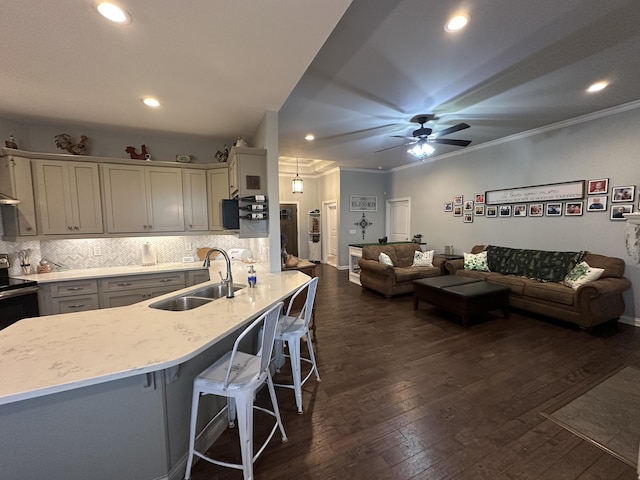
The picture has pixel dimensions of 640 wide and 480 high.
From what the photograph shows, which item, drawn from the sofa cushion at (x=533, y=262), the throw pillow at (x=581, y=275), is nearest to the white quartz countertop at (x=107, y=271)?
the throw pillow at (x=581, y=275)

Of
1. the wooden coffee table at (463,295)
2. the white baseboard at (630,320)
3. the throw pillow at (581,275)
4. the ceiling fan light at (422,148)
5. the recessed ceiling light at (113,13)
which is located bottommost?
the white baseboard at (630,320)

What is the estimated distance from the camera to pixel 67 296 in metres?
2.99

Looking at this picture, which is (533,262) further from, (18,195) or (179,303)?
(18,195)

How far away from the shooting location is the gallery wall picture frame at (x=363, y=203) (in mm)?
7609

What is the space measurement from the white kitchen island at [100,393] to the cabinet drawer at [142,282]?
66.9 inches

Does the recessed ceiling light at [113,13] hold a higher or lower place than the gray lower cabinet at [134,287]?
higher

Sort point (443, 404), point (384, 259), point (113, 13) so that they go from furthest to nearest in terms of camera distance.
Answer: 1. point (384, 259)
2. point (443, 404)
3. point (113, 13)

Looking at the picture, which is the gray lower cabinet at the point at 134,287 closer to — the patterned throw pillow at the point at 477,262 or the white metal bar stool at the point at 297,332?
the white metal bar stool at the point at 297,332

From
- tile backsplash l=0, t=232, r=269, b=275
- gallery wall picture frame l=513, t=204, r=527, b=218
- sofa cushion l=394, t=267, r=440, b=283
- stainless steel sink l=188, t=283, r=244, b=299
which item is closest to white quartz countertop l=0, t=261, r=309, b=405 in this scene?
stainless steel sink l=188, t=283, r=244, b=299

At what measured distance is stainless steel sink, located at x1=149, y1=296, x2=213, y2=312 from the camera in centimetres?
200

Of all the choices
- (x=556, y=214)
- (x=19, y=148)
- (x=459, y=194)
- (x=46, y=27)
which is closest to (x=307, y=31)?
(x=46, y=27)

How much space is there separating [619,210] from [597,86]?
71.7 inches

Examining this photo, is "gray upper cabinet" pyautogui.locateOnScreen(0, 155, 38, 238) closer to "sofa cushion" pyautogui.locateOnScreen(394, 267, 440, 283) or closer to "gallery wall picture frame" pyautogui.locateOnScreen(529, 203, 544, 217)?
"sofa cushion" pyautogui.locateOnScreen(394, 267, 440, 283)

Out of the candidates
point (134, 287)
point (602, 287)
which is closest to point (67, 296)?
point (134, 287)
